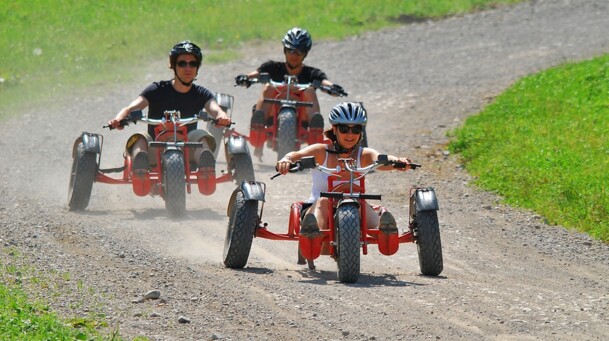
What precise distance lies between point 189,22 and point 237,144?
51.8ft

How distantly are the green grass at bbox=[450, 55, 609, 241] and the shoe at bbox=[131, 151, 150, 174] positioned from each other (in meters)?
4.43

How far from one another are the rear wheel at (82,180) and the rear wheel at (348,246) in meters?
5.02

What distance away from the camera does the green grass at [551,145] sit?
49.5 feet

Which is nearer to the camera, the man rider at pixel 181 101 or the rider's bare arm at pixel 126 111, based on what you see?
the rider's bare arm at pixel 126 111

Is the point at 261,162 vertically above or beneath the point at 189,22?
beneath

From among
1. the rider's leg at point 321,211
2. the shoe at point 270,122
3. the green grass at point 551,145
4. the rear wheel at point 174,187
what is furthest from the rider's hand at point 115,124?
the green grass at point 551,145

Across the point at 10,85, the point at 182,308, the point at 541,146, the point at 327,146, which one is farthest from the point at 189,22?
the point at 182,308

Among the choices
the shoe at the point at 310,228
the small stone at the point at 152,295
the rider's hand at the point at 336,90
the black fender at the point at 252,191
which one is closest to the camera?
the small stone at the point at 152,295

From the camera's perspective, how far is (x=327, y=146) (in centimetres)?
1187

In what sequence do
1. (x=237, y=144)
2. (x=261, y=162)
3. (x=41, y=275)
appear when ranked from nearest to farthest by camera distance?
(x=41, y=275) < (x=237, y=144) < (x=261, y=162)

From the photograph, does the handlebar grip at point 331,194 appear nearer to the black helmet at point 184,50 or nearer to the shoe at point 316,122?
the black helmet at point 184,50

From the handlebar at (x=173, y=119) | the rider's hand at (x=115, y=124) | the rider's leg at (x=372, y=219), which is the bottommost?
the rider's leg at (x=372, y=219)

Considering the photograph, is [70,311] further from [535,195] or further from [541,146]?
[541,146]

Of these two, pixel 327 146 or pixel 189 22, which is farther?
pixel 189 22
